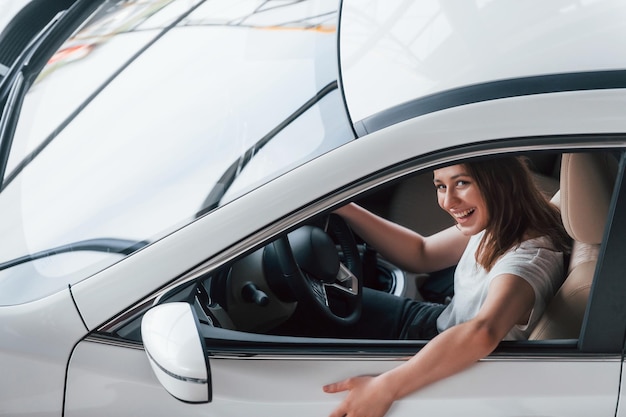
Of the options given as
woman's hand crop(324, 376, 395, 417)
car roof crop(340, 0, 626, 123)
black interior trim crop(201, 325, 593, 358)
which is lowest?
woman's hand crop(324, 376, 395, 417)

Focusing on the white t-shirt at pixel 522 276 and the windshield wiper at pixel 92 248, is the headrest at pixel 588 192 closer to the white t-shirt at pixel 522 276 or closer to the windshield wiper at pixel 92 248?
the white t-shirt at pixel 522 276

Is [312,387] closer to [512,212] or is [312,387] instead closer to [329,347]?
[329,347]

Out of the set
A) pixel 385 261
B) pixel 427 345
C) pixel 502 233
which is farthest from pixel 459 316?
pixel 385 261

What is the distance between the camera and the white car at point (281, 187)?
5.61 ft

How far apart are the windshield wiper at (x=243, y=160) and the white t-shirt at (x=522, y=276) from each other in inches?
23.8

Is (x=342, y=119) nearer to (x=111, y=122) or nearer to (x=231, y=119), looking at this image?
(x=231, y=119)

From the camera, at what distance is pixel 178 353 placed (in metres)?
1.64

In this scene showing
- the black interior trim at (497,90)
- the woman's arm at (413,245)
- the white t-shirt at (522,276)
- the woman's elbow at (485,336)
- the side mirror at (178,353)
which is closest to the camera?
the side mirror at (178,353)

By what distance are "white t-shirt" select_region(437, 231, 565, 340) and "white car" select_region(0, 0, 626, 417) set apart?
4 centimetres

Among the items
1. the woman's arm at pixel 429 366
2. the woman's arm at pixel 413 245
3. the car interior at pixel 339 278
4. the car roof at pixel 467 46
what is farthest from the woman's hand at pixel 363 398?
the woman's arm at pixel 413 245

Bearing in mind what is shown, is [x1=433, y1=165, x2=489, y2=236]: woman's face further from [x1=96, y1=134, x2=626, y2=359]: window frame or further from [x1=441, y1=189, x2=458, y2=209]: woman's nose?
[x1=96, y1=134, x2=626, y2=359]: window frame

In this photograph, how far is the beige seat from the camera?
1.90 meters

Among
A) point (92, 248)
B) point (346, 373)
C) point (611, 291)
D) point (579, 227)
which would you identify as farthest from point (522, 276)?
point (92, 248)

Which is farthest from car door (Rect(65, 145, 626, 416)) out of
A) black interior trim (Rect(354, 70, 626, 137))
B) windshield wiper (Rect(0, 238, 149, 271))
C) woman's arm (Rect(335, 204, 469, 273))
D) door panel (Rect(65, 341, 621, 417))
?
woman's arm (Rect(335, 204, 469, 273))
